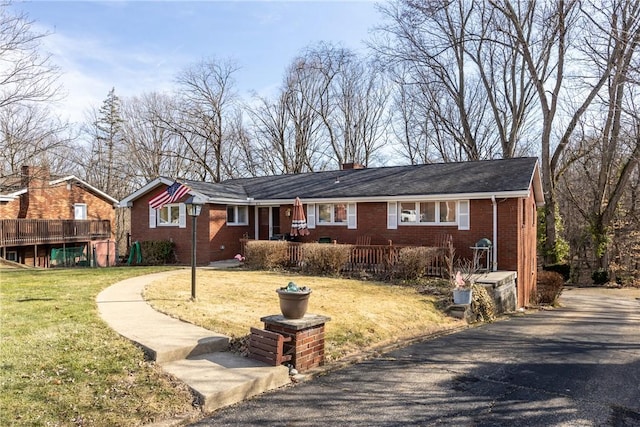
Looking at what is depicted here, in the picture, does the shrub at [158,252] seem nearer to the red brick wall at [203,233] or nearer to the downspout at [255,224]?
the red brick wall at [203,233]

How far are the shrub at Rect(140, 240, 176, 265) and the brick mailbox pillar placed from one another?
14.0 meters

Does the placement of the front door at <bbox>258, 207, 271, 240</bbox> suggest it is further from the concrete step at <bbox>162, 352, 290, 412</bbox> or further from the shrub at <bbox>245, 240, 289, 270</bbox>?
the concrete step at <bbox>162, 352, 290, 412</bbox>

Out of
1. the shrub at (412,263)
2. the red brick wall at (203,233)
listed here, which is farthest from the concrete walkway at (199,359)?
the red brick wall at (203,233)

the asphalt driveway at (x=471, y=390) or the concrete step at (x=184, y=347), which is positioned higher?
the concrete step at (x=184, y=347)

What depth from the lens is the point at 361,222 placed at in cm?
1784

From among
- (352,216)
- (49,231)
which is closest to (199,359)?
(352,216)

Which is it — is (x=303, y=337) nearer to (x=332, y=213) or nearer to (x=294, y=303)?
(x=294, y=303)

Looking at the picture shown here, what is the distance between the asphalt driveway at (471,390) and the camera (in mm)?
4383

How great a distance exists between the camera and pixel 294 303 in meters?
5.87

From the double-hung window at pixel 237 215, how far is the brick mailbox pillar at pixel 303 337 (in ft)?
45.7

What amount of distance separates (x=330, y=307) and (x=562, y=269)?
73.6ft

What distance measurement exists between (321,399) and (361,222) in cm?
1321

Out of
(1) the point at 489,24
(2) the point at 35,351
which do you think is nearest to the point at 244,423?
(2) the point at 35,351

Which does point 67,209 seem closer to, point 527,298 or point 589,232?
point 527,298
